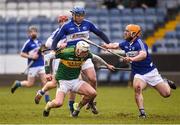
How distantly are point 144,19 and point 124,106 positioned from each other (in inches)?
660

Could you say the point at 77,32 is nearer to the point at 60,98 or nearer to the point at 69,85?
the point at 69,85

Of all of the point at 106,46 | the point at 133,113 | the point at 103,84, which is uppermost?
the point at 106,46

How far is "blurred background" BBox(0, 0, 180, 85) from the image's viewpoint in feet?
109

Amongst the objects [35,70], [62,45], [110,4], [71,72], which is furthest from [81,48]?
[110,4]

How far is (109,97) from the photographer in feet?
84.0

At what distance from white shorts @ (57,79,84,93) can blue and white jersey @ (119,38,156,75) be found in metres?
1.58

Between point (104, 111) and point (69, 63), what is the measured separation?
2.98 m

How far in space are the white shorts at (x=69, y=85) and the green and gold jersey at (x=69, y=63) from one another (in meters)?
0.09

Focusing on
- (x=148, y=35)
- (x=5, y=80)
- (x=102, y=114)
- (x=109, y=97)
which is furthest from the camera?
(x=148, y=35)

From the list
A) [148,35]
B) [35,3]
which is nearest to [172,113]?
[148,35]

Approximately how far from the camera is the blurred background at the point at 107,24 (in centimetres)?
3334

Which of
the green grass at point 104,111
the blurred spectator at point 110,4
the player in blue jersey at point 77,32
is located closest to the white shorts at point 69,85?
the green grass at point 104,111

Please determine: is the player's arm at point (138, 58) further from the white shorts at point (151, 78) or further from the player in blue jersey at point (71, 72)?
the player in blue jersey at point (71, 72)

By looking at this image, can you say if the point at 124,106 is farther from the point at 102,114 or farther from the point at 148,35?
the point at 148,35
